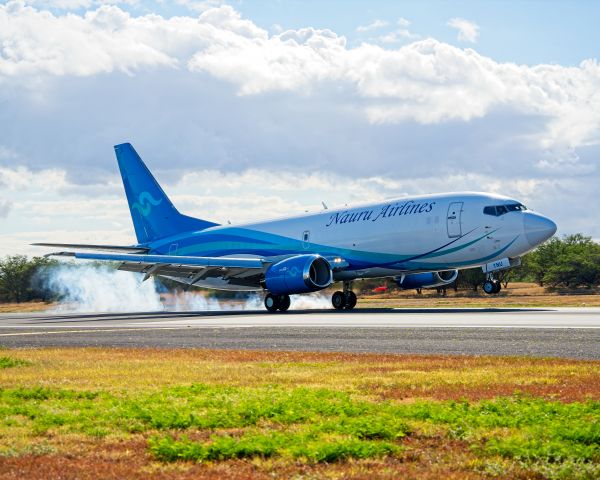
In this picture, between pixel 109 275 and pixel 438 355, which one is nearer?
pixel 438 355

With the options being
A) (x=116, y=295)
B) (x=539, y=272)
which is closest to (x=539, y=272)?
(x=539, y=272)

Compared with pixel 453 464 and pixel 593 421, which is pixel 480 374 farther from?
pixel 453 464

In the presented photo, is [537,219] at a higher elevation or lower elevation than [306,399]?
higher

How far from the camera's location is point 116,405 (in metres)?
10.4

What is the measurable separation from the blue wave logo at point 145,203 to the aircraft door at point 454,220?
20503 millimetres

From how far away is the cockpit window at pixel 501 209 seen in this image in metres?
34.8

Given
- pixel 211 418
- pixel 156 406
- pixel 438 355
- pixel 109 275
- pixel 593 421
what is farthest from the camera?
pixel 109 275

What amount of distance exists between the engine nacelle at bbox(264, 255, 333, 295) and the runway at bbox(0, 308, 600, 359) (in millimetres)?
7828

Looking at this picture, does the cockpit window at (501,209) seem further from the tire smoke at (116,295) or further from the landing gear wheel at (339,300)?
the tire smoke at (116,295)

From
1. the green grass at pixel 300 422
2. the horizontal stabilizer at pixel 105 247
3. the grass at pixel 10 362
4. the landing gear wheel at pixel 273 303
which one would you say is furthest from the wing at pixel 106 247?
the green grass at pixel 300 422

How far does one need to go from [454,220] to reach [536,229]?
3.41 metres

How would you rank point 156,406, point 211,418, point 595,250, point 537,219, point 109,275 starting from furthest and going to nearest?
point 595,250 → point 109,275 → point 537,219 → point 156,406 → point 211,418

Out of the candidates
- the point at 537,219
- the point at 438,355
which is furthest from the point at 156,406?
the point at 537,219

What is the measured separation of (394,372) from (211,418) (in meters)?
4.79
